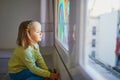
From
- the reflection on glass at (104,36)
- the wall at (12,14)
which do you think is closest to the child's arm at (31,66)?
the reflection on glass at (104,36)

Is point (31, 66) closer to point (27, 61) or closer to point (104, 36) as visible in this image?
point (27, 61)

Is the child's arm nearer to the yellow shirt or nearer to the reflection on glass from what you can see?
the yellow shirt

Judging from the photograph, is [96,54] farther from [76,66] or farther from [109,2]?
[109,2]

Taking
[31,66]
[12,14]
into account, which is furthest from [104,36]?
[12,14]

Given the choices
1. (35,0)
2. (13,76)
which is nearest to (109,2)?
(13,76)

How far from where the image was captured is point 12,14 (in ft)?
12.9

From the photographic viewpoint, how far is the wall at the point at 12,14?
12.8 feet

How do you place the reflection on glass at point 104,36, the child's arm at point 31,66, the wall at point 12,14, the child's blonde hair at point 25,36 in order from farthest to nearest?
the wall at point 12,14
the child's blonde hair at point 25,36
the child's arm at point 31,66
the reflection on glass at point 104,36

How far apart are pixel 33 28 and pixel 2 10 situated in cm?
252

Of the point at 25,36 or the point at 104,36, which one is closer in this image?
the point at 104,36

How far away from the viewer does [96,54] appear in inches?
39.6

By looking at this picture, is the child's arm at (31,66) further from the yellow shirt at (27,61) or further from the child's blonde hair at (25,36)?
the child's blonde hair at (25,36)

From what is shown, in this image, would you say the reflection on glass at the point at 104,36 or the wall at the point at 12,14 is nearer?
the reflection on glass at the point at 104,36

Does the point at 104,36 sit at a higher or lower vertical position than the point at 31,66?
higher
